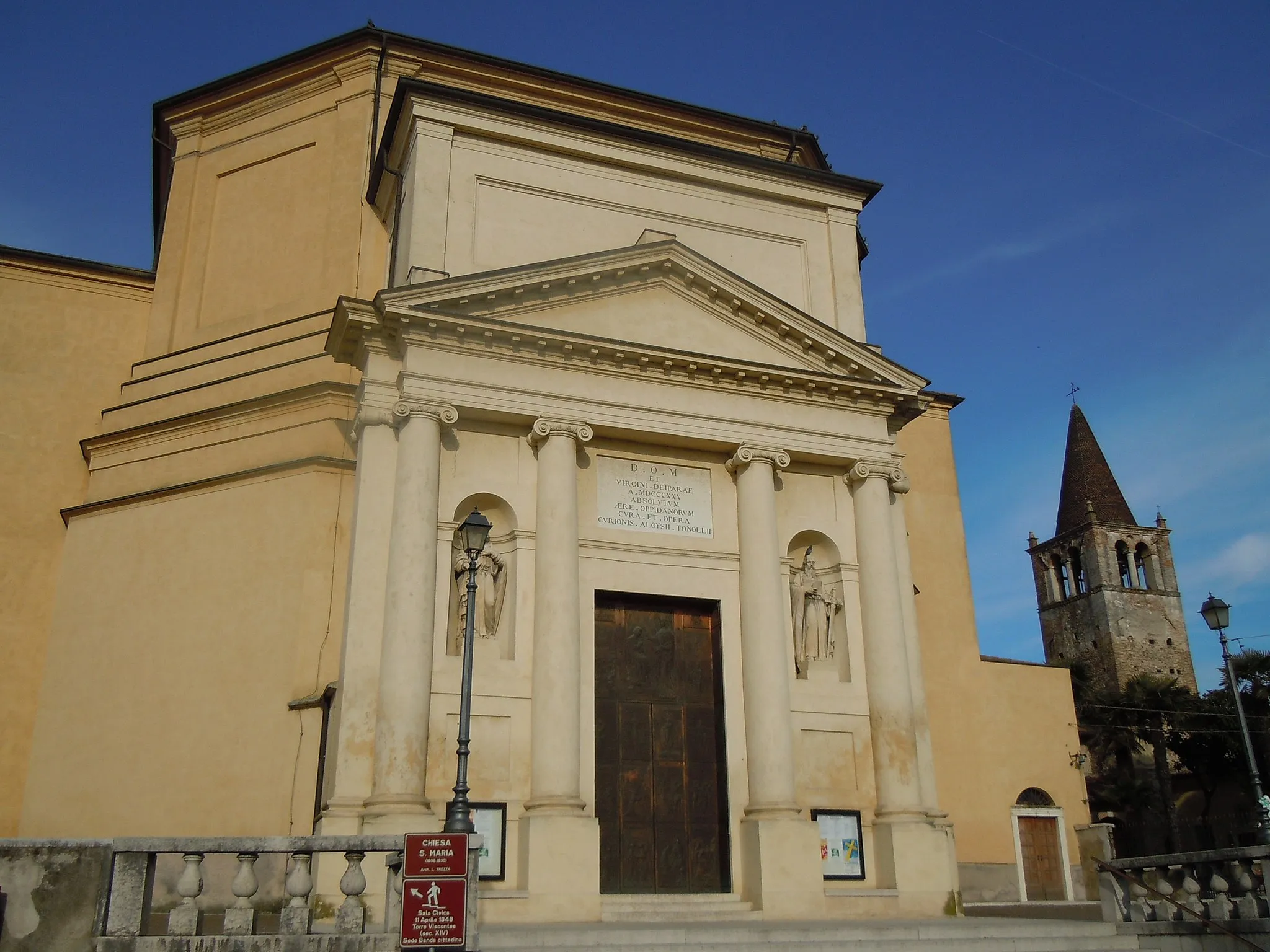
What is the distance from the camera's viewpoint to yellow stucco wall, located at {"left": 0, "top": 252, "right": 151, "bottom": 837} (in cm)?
2119

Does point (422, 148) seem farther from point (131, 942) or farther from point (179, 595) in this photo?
point (131, 942)

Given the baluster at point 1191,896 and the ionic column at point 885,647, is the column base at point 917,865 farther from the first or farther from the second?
the baluster at point 1191,896

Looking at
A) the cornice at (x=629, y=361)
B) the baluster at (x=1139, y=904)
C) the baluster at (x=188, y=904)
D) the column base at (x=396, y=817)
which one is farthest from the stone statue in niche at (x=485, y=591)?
the baluster at (x=1139, y=904)

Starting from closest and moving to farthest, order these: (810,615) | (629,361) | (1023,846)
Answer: (629,361), (810,615), (1023,846)

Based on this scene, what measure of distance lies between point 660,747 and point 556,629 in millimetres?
2671

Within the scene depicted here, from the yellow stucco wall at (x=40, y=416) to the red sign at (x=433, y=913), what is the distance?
1356 centimetres

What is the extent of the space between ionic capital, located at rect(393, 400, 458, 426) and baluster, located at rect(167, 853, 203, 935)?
25.9 ft

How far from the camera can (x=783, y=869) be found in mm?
16453

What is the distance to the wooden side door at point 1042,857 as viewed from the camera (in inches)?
996

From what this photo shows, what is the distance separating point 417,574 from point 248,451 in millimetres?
6888

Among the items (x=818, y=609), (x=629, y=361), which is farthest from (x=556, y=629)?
(x=818, y=609)

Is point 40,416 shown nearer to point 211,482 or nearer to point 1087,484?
point 211,482

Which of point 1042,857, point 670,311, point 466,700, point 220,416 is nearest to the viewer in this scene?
point 466,700

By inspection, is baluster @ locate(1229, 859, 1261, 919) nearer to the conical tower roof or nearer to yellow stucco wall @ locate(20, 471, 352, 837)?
yellow stucco wall @ locate(20, 471, 352, 837)
